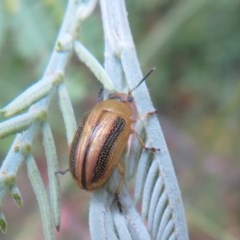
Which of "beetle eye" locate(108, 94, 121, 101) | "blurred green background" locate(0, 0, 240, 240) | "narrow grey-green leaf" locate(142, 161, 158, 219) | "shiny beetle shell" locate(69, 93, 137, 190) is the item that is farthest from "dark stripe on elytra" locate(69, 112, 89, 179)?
"blurred green background" locate(0, 0, 240, 240)

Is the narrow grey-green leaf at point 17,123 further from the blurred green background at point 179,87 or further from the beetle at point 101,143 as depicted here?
the blurred green background at point 179,87

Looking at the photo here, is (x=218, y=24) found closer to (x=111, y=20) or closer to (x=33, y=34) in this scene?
(x=33, y=34)

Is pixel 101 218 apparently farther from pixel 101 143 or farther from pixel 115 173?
pixel 101 143

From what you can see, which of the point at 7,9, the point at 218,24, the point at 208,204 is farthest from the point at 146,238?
the point at 218,24

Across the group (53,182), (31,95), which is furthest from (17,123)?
(53,182)

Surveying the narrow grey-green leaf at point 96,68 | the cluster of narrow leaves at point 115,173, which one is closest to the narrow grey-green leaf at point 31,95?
the cluster of narrow leaves at point 115,173
